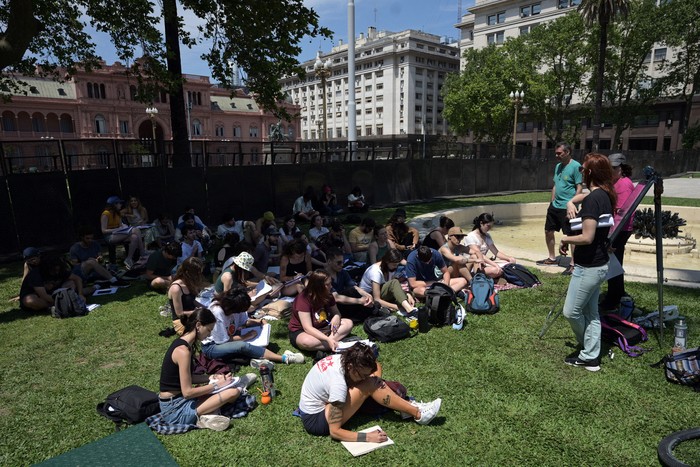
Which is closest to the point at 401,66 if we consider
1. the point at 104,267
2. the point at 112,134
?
the point at 112,134

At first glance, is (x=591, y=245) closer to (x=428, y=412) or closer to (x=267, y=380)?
(x=428, y=412)

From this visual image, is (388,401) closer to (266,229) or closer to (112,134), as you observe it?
(266,229)

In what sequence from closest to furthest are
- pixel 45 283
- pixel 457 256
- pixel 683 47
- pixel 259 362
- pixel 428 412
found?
pixel 428 412, pixel 259 362, pixel 45 283, pixel 457 256, pixel 683 47

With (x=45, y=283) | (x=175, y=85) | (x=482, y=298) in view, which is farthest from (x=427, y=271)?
(x=175, y=85)

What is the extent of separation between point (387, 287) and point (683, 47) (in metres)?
53.2

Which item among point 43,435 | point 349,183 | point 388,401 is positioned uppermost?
point 349,183

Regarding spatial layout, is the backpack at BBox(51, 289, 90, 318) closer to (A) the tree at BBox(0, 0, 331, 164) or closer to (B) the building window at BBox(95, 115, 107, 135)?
(A) the tree at BBox(0, 0, 331, 164)

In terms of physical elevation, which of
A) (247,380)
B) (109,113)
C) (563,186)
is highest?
(109,113)

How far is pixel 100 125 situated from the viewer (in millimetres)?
66875

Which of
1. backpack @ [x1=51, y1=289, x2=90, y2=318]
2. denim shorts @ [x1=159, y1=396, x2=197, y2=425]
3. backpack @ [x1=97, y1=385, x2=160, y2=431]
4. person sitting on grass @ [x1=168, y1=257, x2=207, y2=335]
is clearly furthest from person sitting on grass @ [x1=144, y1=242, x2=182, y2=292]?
denim shorts @ [x1=159, y1=396, x2=197, y2=425]

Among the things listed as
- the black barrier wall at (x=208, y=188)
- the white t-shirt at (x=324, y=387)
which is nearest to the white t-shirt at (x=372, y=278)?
the white t-shirt at (x=324, y=387)

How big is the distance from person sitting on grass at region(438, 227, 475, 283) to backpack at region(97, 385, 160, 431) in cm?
477

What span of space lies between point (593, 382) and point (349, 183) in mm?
13717

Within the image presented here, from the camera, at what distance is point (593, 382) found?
458 centimetres
